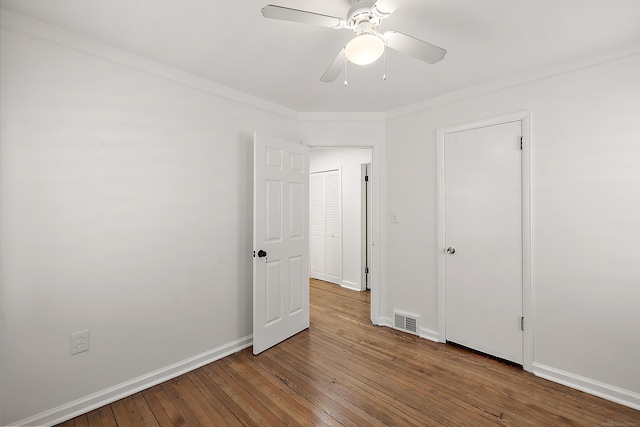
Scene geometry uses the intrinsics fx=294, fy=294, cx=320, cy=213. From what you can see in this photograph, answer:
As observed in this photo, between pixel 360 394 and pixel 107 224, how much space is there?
83.0 inches

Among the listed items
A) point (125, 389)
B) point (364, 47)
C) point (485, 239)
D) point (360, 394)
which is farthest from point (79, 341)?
point (485, 239)

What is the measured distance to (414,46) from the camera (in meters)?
1.55

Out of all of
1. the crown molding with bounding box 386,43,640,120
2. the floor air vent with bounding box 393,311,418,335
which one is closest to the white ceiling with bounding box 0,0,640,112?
the crown molding with bounding box 386,43,640,120

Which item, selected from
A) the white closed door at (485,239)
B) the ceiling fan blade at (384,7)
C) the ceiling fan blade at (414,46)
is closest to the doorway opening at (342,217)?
the white closed door at (485,239)

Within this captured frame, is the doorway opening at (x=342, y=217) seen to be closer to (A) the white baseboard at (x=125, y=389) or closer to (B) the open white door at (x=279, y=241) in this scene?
(B) the open white door at (x=279, y=241)

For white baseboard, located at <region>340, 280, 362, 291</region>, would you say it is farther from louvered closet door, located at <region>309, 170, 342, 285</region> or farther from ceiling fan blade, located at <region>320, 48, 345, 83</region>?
ceiling fan blade, located at <region>320, 48, 345, 83</region>

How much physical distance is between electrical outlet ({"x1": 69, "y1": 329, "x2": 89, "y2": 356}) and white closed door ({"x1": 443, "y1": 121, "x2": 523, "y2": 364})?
2.92 meters

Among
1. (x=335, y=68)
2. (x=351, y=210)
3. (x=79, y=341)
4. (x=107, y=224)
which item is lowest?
(x=79, y=341)

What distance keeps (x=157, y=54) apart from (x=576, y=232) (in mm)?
3339

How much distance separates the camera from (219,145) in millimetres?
2623

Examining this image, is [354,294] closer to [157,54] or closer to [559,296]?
[559,296]

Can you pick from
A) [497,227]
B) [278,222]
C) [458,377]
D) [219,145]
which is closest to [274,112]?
[219,145]

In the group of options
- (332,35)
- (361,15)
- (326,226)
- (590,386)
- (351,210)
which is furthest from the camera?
(326,226)

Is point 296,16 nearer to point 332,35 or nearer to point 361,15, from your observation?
point 361,15
